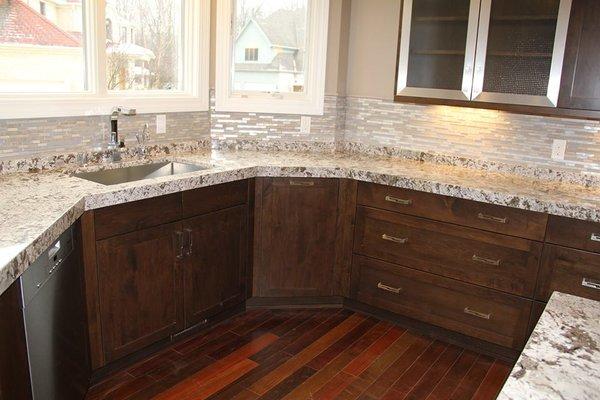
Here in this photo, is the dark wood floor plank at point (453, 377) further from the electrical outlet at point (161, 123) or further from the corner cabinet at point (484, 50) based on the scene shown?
the electrical outlet at point (161, 123)

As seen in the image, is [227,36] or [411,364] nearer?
[411,364]

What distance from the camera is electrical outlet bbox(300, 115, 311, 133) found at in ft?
11.9

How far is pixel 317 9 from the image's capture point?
3498 mm

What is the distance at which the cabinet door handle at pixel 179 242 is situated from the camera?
2582 mm

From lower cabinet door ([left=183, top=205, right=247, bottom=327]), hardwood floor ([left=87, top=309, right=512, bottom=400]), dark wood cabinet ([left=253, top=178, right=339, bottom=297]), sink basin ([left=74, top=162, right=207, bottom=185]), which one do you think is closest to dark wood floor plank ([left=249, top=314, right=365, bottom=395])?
hardwood floor ([left=87, top=309, right=512, bottom=400])

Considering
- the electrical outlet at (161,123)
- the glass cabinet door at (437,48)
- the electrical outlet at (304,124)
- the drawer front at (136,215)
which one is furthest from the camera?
the electrical outlet at (304,124)

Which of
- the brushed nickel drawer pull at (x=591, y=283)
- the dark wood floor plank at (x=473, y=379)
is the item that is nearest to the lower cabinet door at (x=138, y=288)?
the dark wood floor plank at (x=473, y=379)

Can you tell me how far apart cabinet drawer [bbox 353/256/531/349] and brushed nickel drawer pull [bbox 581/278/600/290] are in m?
0.29

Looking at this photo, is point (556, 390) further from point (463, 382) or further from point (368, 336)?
point (368, 336)

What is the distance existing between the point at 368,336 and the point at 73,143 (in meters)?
1.96

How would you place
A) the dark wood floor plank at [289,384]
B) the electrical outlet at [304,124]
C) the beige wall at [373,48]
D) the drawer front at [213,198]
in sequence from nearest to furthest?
the dark wood floor plank at [289,384] < the drawer front at [213,198] < the beige wall at [373,48] < the electrical outlet at [304,124]

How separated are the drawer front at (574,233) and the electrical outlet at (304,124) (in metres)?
1.73

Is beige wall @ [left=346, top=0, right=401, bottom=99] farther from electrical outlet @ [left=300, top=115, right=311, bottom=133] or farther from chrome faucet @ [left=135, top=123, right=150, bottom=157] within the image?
chrome faucet @ [left=135, top=123, right=150, bottom=157]

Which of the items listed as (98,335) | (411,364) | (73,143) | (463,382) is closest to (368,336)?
(411,364)
